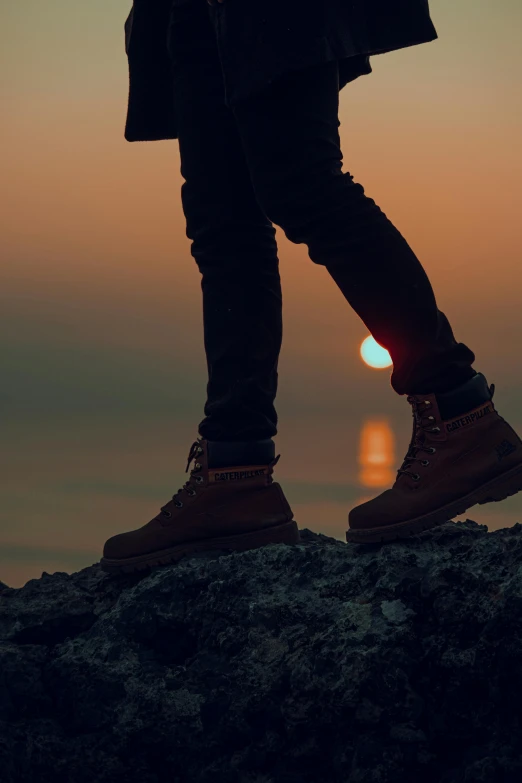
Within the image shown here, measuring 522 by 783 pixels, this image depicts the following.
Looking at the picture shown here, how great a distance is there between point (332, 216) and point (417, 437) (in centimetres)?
76

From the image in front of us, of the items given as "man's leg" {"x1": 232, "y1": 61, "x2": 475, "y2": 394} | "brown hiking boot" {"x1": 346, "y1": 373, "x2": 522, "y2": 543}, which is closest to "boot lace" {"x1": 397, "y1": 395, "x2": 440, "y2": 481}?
"brown hiking boot" {"x1": 346, "y1": 373, "x2": 522, "y2": 543}

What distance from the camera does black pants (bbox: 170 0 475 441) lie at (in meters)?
2.73

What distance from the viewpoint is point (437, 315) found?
2840 mm

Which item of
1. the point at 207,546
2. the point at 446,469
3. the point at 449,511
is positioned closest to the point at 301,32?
the point at 446,469

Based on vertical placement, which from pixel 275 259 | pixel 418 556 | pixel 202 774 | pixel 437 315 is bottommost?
pixel 202 774

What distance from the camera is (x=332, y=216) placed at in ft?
8.90

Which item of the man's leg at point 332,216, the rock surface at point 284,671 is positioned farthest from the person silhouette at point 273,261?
the rock surface at point 284,671

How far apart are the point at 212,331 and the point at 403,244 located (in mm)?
800

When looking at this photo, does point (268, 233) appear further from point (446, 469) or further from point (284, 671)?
point (284, 671)

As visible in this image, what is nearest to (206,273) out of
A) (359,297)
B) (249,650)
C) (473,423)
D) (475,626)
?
(359,297)

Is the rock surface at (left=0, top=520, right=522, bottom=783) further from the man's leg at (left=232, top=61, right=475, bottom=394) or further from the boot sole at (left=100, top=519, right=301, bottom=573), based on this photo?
the man's leg at (left=232, top=61, right=475, bottom=394)

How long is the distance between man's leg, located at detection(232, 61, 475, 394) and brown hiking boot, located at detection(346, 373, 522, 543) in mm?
156

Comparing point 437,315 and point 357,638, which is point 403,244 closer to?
point 437,315

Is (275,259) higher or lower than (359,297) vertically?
higher
